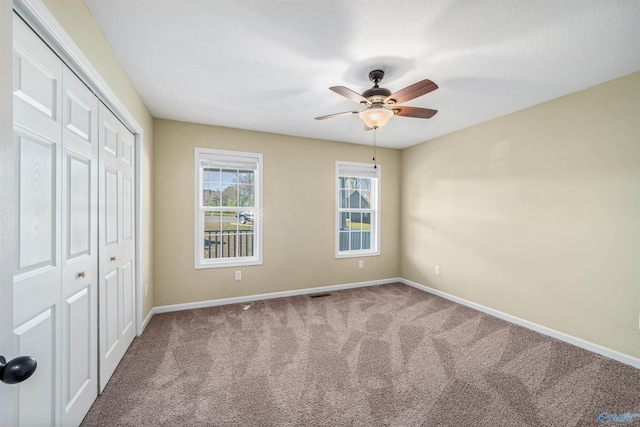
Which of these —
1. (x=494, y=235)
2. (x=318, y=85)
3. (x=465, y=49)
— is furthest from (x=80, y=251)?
(x=494, y=235)

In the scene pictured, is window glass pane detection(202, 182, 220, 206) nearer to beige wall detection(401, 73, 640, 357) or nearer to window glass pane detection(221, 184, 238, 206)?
window glass pane detection(221, 184, 238, 206)

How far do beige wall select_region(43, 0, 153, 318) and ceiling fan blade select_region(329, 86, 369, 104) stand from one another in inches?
59.6

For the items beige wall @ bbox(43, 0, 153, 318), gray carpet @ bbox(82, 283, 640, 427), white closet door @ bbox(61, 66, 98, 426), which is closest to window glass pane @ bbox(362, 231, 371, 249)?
gray carpet @ bbox(82, 283, 640, 427)

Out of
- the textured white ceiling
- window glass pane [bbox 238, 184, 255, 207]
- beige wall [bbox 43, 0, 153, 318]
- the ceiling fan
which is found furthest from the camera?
window glass pane [bbox 238, 184, 255, 207]

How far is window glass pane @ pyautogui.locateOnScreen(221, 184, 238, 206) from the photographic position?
3.87 meters

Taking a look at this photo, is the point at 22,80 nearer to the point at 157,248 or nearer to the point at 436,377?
the point at 157,248

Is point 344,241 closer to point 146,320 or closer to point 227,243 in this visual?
point 227,243

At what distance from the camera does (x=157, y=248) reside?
3.49 metres

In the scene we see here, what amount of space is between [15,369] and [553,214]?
12.7ft

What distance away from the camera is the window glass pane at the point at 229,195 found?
3869mm

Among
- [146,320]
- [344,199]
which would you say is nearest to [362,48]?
[344,199]

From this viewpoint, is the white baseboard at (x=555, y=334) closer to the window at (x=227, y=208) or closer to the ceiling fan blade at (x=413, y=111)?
the ceiling fan blade at (x=413, y=111)

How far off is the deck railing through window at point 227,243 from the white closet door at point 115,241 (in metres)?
1.17

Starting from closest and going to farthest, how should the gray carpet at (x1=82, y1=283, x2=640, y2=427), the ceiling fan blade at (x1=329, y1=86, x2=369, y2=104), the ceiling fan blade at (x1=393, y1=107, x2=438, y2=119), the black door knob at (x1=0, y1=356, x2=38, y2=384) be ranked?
the black door knob at (x1=0, y1=356, x2=38, y2=384), the gray carpet at (x1=82, y1=283, x2=640, y2=427), the ceiling fan blade at (x1=329, y1=86, x2=369, y2=104), the ceiling fan blade at (x1=393, y1=107, x2=438, y2=119)
